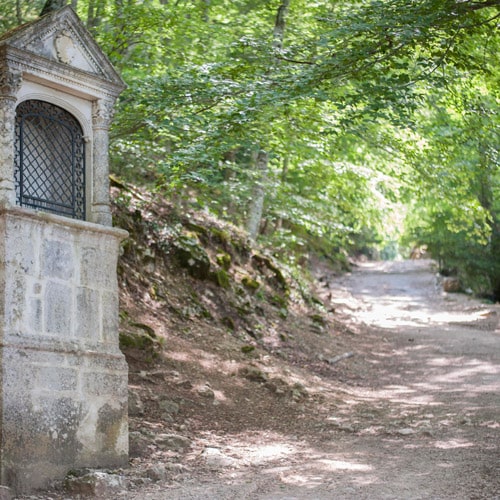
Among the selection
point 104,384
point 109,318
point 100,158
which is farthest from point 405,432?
point 100,158

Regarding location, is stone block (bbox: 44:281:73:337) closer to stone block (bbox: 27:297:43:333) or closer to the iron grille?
stone block (bbox: 27:297:43:333)

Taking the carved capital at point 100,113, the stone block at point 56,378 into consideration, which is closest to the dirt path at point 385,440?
the stone block at point 56,378

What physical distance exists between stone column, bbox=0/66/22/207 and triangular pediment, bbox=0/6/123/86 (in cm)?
29

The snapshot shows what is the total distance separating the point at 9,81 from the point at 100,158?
51.5 inches

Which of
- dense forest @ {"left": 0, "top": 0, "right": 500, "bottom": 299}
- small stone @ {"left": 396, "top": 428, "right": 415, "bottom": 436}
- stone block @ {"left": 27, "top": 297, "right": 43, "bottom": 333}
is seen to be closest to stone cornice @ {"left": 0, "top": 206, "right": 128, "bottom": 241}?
stone block @ {"left": 27, "top": 297, "right": 43, "bottom": 333}

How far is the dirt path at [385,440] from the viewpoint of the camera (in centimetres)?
627

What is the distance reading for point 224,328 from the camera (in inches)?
506

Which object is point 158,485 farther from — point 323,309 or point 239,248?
point 323,309

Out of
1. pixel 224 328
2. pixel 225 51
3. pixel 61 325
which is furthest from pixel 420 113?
pixel 61 325

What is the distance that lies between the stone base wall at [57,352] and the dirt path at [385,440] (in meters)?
0.86

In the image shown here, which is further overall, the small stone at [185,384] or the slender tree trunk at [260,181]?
the slender tree trunk at [260,181]

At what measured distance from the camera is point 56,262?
6582mm

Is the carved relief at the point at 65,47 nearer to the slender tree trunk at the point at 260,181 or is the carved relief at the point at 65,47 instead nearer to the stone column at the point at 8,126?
the stone column at the point at 8,126

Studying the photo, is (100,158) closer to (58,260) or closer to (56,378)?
(58,260)
